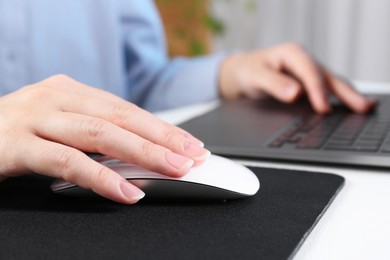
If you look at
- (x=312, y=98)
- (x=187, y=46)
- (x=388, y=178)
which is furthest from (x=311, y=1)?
(x=388, y=178)

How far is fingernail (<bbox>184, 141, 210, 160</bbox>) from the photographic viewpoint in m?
0.44

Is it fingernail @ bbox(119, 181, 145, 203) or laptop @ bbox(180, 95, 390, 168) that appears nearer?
fingernail @ bbox(119, 181, 145, 203)

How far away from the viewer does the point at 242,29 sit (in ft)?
7.77

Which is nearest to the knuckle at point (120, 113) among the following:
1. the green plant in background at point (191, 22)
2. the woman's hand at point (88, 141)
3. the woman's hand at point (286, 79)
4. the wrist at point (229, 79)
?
the woman's hand at point (88, 141)

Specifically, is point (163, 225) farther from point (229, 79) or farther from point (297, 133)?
point (229, 79)

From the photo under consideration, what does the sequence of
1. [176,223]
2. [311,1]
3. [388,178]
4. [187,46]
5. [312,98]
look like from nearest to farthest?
[176,223]
[388,178]
[312,98]
[311,1]
[187,46]

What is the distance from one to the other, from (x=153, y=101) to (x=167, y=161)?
2.39 feet

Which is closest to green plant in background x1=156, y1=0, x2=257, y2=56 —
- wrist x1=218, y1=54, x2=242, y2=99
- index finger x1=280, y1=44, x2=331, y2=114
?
wrist x1=218, y1=54, x2=242, y2=99

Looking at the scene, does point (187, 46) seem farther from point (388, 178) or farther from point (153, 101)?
point (388, 178)

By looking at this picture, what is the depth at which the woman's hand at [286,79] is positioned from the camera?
32.8 inches

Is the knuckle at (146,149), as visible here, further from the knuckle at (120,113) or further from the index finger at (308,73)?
the index finger at (308,73)

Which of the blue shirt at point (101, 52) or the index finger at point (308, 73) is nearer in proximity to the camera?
the index finger at point (308, 73)

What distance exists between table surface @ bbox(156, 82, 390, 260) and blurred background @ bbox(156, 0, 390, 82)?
1.51m

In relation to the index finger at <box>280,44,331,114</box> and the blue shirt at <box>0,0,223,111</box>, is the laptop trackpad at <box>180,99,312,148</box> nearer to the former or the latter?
the index finger at <box>280,44,331,114</box>
